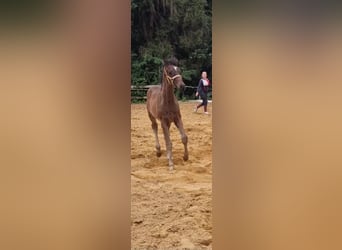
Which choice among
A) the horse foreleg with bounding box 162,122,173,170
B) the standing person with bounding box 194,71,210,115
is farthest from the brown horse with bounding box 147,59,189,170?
the standing person with bounding box 194,71,210,115

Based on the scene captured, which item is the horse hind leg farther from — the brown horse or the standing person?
the standing person

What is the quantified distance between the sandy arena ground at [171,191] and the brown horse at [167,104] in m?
0.04

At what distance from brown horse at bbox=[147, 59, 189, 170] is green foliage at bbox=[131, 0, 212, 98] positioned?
0.05 meters

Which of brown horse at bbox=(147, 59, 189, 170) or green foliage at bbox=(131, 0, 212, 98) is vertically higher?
green foliage at bbox=(131, 0, 212, 98)

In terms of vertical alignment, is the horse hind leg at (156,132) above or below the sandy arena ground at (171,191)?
above

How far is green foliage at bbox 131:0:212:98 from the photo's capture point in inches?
107

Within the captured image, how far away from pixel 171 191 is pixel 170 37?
902 millimetres

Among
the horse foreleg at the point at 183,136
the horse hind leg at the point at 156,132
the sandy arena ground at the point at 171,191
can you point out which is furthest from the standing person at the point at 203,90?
the horse hind leg at the point at 156,132

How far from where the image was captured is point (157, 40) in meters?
2.76

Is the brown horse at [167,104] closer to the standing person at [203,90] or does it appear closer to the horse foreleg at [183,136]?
the horse foreleg at [183,136]

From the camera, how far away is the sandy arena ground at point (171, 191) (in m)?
2.72

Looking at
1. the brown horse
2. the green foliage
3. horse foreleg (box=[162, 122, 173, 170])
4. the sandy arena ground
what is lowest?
the sandy arena ground
